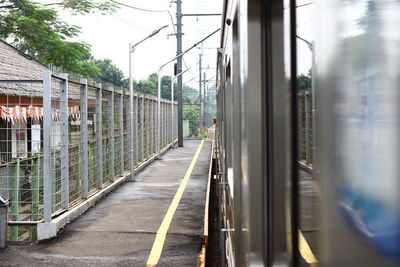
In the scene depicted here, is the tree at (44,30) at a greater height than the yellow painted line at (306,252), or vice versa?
the tree at (44,30)

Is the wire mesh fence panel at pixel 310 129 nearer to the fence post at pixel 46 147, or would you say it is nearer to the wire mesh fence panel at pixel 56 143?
the fence post at pixel 46 147

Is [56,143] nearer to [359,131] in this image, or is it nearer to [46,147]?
[46,147]

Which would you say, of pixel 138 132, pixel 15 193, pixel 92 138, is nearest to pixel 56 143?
pixel 15 193

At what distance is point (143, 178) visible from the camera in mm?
13672

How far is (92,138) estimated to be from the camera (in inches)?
388

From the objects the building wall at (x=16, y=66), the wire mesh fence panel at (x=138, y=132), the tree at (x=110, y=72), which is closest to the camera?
the wire mesh fence panel at (x=138, y=132)

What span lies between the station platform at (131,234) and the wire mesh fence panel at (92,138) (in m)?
0.51

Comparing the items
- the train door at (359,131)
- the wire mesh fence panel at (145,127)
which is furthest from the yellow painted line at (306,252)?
the wire mesh fence panel at (145,127)

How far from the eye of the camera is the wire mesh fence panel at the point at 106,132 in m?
10.8

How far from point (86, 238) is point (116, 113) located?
526 cm

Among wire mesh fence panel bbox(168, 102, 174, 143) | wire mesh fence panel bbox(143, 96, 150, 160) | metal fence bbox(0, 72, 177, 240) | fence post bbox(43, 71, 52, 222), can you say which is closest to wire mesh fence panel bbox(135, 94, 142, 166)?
wire mesh fence panel bbox(143, 96, 150, 160)

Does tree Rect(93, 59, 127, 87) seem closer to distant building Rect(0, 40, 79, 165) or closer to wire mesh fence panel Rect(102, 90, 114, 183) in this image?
distant building Rect(0, 40, 79, 165)

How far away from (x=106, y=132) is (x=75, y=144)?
97.2 inches

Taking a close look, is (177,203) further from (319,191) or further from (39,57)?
(39,57)
